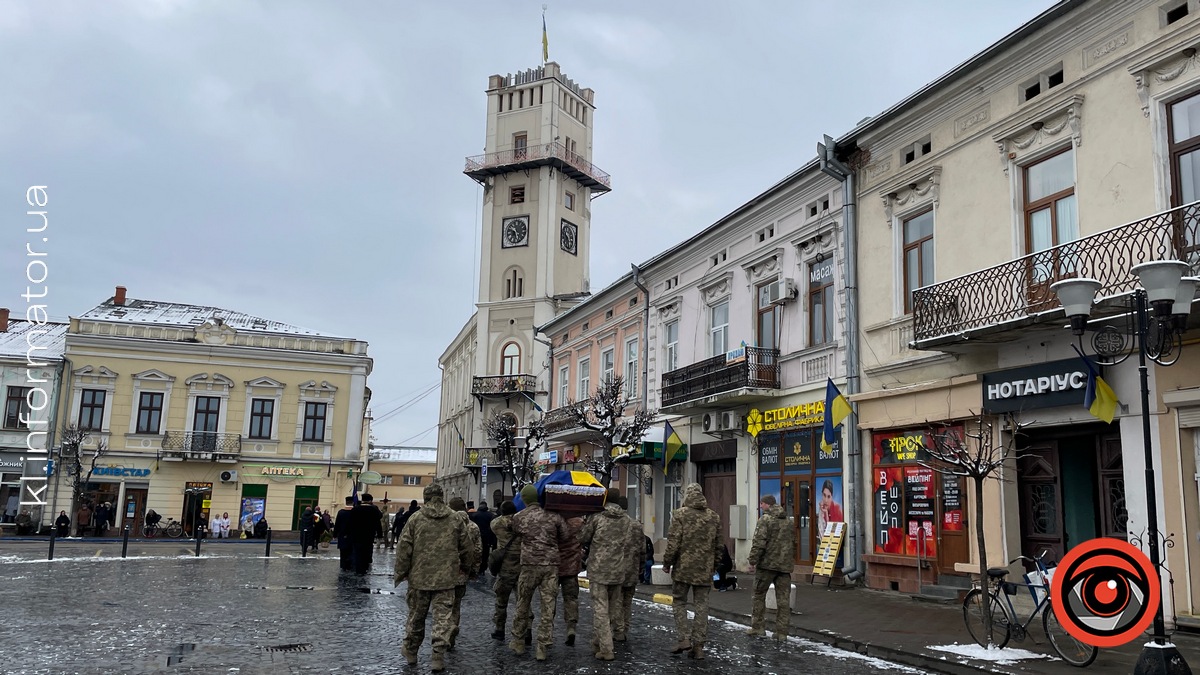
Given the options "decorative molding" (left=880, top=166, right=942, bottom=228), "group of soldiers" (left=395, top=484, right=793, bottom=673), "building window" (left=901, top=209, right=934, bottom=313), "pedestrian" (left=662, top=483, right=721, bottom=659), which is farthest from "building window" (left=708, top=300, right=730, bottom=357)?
"pedestrian" (left=662, top=483, right=721, bottom=659)

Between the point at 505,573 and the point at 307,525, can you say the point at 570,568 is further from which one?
the point at 307,525

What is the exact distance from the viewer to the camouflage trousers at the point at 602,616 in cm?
973

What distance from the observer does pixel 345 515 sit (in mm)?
20734

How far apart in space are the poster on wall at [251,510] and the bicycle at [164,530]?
271 centimetres

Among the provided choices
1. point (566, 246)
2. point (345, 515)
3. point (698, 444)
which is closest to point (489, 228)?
point (566, 246)

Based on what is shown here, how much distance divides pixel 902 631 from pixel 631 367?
18.5 meters

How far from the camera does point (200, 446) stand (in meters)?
45.2

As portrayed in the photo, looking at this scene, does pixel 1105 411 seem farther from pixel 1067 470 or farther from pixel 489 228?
pixel 489 228

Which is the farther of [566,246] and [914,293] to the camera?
[566,246]

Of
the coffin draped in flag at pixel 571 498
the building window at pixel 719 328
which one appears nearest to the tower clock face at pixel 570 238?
the building window at pixel 719 328

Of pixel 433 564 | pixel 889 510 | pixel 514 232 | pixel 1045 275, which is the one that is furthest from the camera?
pixel 514 232

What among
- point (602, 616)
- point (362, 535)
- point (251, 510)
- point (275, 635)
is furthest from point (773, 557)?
point (251, 510)

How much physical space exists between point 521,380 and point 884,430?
3104cm

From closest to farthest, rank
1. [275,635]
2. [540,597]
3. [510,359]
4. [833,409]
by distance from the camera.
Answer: [540,597] < [275,635] < [833,409] < [510,359]
